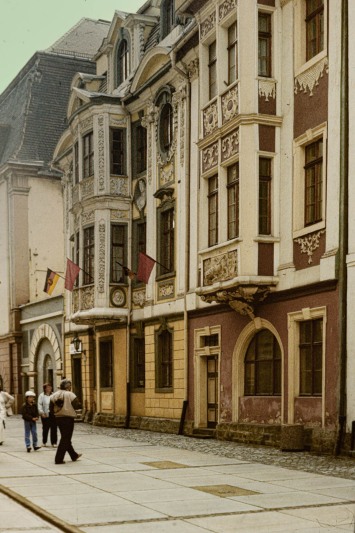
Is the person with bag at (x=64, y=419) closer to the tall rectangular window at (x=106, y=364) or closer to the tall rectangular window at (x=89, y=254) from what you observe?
the tall rectangular window at (x=89, y=254)

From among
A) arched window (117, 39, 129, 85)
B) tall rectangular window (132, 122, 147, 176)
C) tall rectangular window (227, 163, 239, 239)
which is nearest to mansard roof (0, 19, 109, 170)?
arched window (117, 39, 129, 85)

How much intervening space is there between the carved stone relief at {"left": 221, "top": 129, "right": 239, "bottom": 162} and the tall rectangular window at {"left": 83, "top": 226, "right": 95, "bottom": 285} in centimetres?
995

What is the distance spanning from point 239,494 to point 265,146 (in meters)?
10.6

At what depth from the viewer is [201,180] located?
24.9 metres

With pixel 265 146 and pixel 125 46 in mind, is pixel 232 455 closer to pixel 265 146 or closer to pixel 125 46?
pixel 265 146

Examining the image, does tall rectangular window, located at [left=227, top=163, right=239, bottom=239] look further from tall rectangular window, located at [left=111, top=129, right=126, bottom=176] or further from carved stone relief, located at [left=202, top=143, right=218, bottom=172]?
tall rectangular window, located at [left=111, top=129, right=126, bottom=176]

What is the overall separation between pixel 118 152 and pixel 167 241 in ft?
15.9

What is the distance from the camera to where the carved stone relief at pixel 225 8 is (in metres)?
22.9

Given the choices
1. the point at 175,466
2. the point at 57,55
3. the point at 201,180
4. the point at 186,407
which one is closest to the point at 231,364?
the point at 186,407

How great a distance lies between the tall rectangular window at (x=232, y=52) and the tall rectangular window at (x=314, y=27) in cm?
233

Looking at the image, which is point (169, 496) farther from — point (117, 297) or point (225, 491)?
point (117, 297)

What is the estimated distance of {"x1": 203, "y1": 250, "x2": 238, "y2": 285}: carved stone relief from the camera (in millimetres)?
21984

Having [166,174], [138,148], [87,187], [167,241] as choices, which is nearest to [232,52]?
[166,174]

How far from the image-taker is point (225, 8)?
23391mm
